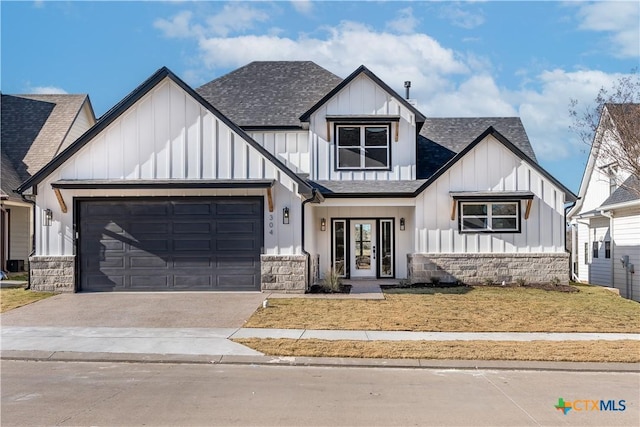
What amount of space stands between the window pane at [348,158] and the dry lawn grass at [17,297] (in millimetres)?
9920

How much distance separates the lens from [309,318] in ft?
39.8

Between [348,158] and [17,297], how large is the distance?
431 inches

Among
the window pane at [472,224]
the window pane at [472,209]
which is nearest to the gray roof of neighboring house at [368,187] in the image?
the window pane at [472,209]

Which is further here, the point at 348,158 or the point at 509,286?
the point at 348,158

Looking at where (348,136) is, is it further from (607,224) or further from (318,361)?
(318,361)

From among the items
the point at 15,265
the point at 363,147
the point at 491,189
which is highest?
the point at 363,147

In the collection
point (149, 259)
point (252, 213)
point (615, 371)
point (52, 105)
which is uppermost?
point (52, 105)

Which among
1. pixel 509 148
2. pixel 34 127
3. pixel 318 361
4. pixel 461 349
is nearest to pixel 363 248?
pixel 509 148

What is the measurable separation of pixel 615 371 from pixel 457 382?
8.58 ft

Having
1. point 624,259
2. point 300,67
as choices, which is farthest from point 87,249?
point 624,259

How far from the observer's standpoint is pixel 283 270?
1583cm

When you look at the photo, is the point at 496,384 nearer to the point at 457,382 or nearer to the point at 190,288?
the point at 457,382

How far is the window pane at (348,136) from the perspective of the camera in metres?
19.4

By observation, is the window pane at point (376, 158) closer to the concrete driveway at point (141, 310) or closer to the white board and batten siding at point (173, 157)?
the white board and batten siding at point (173, 157)
